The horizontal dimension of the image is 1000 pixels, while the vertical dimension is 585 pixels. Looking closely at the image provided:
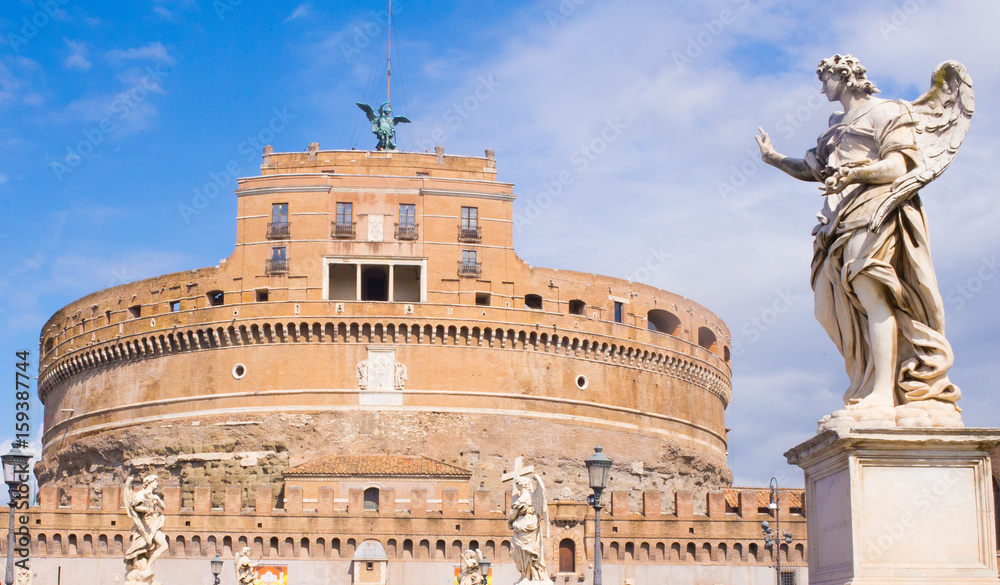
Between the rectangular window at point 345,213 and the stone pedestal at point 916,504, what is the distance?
161ft

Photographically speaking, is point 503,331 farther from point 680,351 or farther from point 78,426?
point 78,426

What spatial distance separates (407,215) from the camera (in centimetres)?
5341

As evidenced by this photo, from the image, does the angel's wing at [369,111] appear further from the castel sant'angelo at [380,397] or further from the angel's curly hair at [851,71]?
the angel's curly hair at [851,71]

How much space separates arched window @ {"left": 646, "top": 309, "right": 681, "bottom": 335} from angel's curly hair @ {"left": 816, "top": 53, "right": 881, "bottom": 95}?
170 feet

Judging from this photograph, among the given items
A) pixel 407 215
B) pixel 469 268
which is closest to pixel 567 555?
pixel 469 268

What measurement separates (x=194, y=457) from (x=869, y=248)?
49.3m

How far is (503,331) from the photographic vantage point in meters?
Result: 52.8

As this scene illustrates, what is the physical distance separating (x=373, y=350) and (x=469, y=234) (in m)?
6.34

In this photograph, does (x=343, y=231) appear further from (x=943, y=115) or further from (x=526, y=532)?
(x=943, y=115)

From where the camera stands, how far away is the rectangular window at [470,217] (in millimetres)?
53750

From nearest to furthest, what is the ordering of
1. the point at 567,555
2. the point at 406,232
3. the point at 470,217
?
the point at 567,555 < the point at 406,232 < the point at 470,217

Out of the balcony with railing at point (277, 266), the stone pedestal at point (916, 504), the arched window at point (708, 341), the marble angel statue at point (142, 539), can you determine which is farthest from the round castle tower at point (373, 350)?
the stone pedestal at point (916, 504)

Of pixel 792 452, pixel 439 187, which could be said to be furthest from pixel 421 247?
pixel 792 452

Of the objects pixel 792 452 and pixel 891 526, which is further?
pixel 792 452
